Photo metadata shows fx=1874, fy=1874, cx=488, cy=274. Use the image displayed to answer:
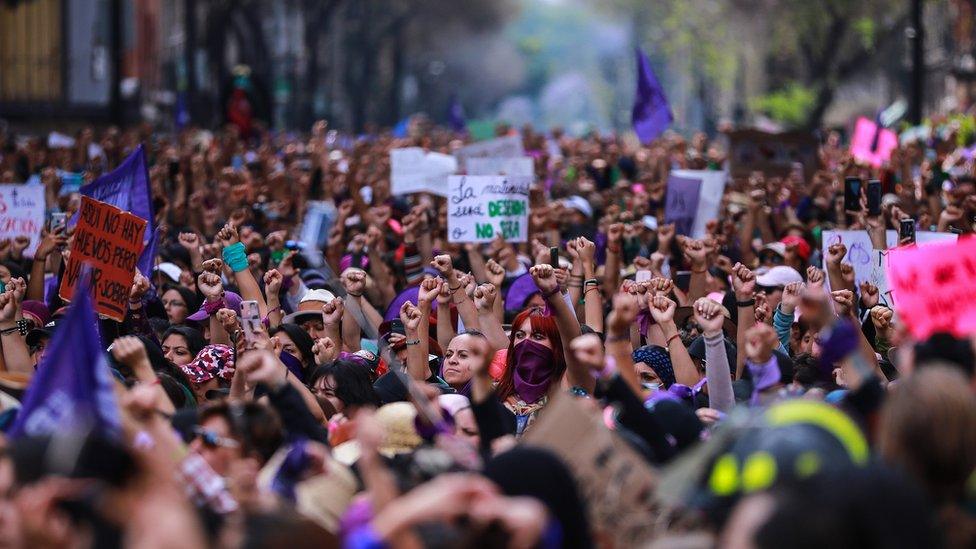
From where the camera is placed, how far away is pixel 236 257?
30.9 feet

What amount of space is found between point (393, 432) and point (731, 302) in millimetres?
4170

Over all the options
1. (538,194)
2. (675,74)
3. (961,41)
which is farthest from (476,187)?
(675,74)

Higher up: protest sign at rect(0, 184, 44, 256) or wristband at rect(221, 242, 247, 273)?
protest sign at rect(0, 184, 44, 256)

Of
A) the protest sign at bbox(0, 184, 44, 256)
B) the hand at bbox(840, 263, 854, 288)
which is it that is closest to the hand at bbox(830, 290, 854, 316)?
the hand at bbox(840, 263, 854, 288)

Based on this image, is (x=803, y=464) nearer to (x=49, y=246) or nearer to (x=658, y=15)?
(x=49, y=246)

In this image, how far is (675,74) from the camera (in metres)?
106

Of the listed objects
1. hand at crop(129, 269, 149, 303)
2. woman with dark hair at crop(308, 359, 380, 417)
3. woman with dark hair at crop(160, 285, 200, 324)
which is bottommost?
woman with dark hair at crop(308, 359, 380, 417)

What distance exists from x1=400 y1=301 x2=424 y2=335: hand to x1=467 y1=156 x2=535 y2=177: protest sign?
25.3 ft

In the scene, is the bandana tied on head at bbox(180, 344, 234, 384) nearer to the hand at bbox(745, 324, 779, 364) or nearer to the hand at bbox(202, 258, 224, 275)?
the hand at bbox(202, 258, 224, 275)

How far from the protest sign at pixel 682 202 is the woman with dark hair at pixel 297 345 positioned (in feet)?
18.9

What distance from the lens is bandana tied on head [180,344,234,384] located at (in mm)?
8117

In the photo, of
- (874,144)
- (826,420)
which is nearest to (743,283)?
(826,420)

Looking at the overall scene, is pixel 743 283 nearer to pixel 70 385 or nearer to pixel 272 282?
pixel 272 282

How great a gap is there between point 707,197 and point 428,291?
6187 millimetres
